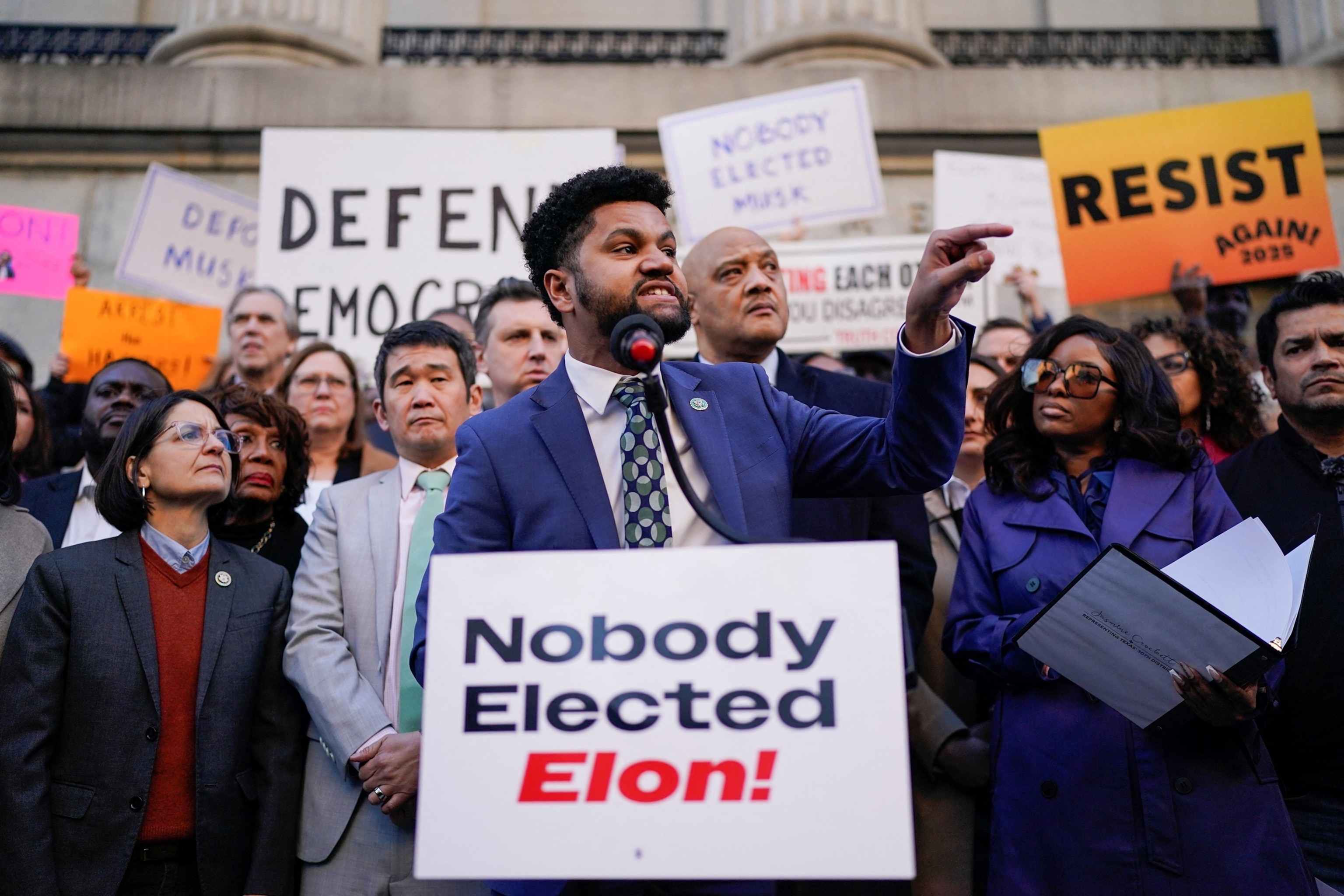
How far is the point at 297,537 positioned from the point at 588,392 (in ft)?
6.33

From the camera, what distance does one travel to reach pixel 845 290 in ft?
19.9

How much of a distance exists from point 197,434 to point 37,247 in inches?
130

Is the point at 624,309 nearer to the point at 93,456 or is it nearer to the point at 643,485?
the point at 643,485

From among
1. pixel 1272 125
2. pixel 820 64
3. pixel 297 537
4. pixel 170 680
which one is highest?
pixel 820 64

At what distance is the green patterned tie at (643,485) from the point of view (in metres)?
2.20

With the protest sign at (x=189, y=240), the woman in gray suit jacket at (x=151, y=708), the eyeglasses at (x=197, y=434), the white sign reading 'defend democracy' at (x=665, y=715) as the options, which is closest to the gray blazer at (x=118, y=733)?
the woman in gray suit jacket at (x=151, y=708)

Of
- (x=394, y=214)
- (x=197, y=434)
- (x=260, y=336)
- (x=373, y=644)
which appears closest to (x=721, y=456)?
(x=373, y=644)

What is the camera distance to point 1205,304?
6.10 m

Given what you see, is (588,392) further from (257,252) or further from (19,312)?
(19,312)

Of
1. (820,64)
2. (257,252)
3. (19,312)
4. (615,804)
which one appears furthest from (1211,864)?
(19,312)

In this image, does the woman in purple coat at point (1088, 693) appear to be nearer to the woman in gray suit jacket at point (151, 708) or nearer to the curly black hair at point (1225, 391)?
the curly black hair at point (1225, 391)

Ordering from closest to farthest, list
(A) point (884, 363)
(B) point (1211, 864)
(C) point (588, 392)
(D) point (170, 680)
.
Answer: (C) point (588, 392) → (B) point (1211, 864) → (D) point (170, 680) → (A) point (884, 363)

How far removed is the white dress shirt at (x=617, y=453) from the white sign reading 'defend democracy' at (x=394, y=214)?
3.72 meters

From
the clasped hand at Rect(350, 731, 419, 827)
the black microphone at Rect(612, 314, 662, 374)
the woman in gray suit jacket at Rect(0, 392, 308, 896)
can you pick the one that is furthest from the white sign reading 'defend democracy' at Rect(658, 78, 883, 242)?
the black microphone at Rect(612, 314, 662, 374)
